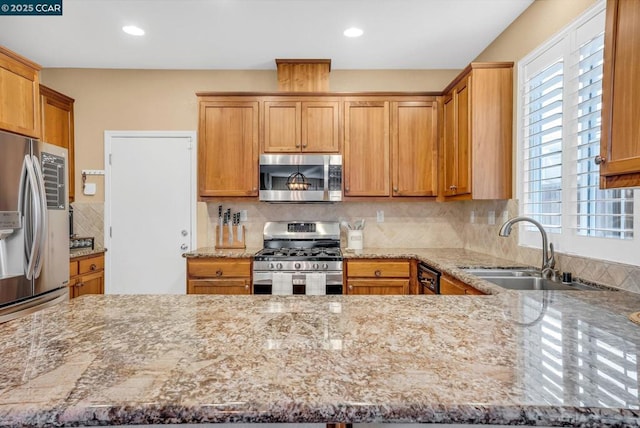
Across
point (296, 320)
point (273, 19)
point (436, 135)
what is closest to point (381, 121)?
point (436, 135)

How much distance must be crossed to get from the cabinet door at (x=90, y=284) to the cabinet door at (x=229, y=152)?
50.8 inches

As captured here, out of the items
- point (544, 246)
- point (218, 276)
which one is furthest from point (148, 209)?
point (544, 246)

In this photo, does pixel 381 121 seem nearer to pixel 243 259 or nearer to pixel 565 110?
pixel 565 110

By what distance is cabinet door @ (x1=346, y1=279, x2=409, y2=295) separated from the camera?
9.75 ft

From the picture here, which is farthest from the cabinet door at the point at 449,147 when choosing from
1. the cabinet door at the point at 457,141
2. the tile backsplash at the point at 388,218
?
the tile backsplash at the point at 388,218

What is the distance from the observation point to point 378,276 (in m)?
3.00

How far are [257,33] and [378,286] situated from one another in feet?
7.95

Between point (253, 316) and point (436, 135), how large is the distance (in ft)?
9.20

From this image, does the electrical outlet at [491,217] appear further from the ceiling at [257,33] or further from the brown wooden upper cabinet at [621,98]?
the brown wooden upper cabinet at [621,98]

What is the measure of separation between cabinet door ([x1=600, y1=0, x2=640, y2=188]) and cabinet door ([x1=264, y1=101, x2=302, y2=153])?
2.37 m

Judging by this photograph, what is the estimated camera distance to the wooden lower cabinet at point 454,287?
198 centimetres

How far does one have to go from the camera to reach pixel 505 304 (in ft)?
4.03

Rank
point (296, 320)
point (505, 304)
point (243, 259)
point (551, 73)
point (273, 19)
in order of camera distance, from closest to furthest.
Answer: point (296, 320)
point (505, 304)
point (551, 73)
point (273, 19)
point (243, 259)

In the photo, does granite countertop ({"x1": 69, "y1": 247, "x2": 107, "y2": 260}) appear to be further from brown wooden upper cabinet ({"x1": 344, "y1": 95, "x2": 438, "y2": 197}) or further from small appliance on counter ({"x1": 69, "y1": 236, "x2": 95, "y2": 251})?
brown wooden upper cabinet ({"x1": 344, "y1": 95, "x2": 438, "y2": 197})
